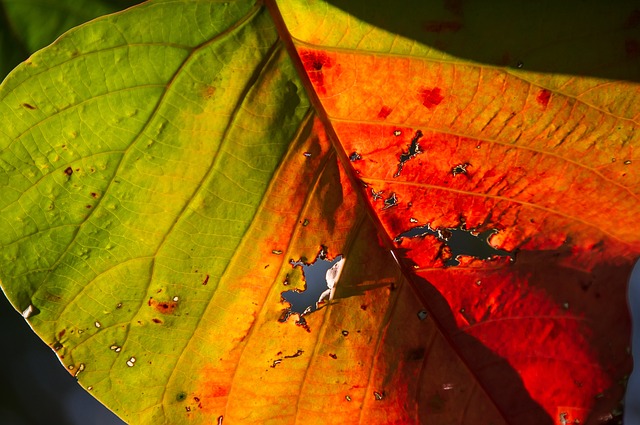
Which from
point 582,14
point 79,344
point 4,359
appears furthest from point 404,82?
point 4,359

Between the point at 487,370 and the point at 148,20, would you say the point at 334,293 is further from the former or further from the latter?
the point at 148,20

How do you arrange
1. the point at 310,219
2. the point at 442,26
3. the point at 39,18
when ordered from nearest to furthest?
the point at 442,26
the point at 310,219
the point at 39,18

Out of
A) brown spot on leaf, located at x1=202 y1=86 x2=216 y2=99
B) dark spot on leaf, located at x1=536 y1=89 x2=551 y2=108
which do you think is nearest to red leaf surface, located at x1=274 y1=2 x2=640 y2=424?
dark spot on leaf, located at x1=536 y1=89 x2=551 y2=108

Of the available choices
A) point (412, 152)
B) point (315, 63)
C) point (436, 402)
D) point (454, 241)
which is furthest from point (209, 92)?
point (436, 402)

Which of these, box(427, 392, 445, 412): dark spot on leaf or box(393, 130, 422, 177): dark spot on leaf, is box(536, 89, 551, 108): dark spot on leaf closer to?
box(393, 130, 422, 177): dark spot on leaf

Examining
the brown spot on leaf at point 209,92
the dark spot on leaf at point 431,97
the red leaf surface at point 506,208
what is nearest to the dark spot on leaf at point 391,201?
the red leaf surface at point 506,208

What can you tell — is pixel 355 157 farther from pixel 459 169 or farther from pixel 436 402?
pixel 436 402
